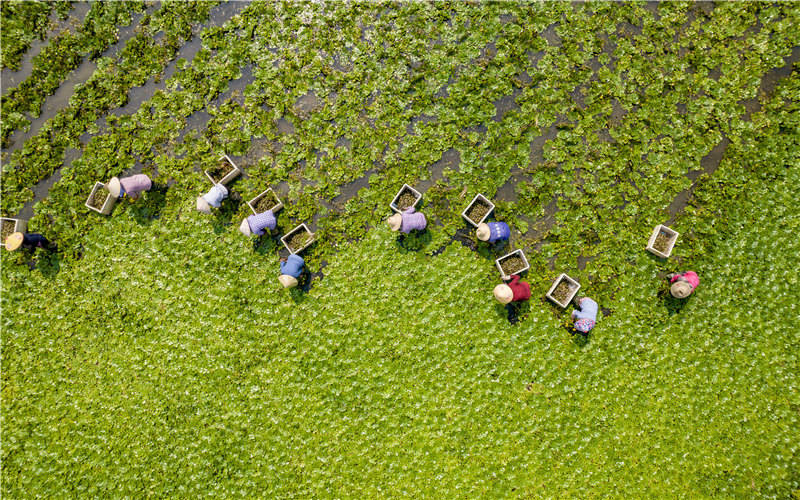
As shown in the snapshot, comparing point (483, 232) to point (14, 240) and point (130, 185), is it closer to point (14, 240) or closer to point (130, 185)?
point (130, 185)

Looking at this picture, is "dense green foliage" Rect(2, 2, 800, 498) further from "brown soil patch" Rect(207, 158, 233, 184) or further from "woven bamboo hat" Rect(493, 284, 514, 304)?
"woven bamboo hat" Rect(493, 284, 514, 304)

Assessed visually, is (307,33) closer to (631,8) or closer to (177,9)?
(177,9)

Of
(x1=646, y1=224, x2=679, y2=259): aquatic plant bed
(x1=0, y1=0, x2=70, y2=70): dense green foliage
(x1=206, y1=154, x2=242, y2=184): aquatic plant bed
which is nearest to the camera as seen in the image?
(x1=646, y1=224, x2=679, y2=259): aquatic plant bed

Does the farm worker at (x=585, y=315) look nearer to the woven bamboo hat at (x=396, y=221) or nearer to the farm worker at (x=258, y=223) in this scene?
the woven bamboo hat at (x=396, y=221)

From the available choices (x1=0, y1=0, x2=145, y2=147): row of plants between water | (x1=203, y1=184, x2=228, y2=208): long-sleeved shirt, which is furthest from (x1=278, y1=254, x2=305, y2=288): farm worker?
(x1=0, y1=0, x2=145, y2=147): row of plants between water

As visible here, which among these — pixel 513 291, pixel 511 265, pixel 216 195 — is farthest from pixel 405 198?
pixel 216 195

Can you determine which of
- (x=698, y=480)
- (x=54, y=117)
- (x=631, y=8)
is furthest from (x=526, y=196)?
(x=54, y=117)

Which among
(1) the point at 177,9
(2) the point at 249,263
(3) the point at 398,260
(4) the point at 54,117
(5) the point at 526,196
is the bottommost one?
(2) the point at 249,263
